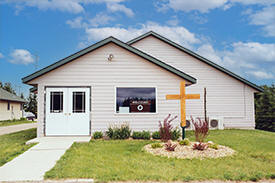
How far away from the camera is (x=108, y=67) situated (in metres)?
11.9

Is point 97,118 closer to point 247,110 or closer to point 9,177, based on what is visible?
point 9,177

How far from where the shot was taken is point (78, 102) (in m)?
11.8

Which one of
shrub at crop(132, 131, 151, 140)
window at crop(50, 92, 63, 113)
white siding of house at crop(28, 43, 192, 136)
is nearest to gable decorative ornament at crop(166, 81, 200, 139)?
shrub at crop(132, 131, 151, 140)

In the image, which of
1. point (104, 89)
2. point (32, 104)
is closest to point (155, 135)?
point (104, 89)

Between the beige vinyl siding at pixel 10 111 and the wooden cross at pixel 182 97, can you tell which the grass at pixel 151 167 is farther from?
the beige vinyl siding at pixel 10 111

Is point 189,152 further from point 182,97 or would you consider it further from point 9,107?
point 9,107

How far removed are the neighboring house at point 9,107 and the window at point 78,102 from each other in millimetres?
22156

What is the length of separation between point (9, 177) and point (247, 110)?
1519 centimetres

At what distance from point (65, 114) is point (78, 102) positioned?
0.81 metres

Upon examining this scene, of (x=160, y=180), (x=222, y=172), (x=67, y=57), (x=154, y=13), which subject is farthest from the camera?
(x=154, y=13)

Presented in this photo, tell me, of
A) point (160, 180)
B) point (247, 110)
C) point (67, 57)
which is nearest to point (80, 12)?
point (67, 57)

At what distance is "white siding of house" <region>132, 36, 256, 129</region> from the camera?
16672 millimetres

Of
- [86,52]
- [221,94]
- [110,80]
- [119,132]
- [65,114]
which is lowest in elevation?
[119,132]

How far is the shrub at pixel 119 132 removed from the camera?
11.3 metres
